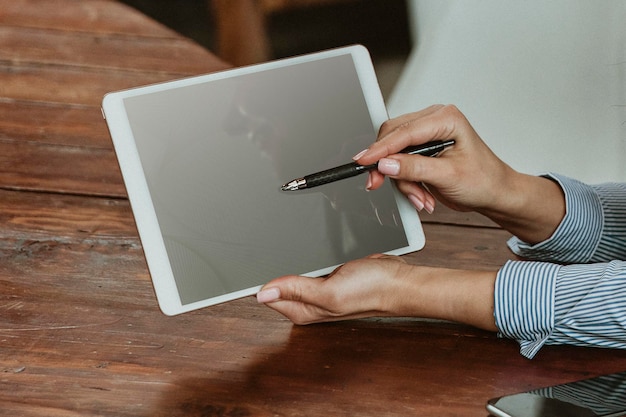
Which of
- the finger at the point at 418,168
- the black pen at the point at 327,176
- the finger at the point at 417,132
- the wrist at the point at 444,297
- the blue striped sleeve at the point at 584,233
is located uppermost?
the finger at the point at 417,132

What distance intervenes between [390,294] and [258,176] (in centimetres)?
21

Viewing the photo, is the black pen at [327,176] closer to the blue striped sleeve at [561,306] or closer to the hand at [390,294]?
the hand at [390,294]

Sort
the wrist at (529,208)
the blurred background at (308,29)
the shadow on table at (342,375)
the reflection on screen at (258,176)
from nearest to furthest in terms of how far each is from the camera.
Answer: the shadow on table at (342,375) < the reflection on screen at (258,176) < the wrist at (529,208) < the blurred background at (308,29)

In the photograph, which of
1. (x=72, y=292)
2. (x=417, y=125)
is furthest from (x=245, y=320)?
(x=417, y=125)

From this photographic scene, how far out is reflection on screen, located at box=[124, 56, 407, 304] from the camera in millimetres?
917

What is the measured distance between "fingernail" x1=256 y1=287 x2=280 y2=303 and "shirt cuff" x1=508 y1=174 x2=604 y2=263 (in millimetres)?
418

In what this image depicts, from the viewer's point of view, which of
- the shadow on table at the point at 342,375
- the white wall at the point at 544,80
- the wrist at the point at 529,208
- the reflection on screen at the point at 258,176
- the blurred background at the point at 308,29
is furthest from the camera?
the blurred background at the point at 308,29

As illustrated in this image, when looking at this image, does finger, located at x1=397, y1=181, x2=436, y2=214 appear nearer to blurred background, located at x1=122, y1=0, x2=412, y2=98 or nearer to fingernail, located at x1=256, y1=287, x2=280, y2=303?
fingernail, located at x1=256, y1=287, x2=280, y2=303

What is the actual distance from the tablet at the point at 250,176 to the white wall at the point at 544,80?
959mm

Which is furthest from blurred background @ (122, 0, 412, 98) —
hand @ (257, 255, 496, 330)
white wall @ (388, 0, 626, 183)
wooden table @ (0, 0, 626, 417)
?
hand @ (257, 255, 496, 330)

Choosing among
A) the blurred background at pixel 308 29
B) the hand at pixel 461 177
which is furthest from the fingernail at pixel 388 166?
the blurred background at pixel 308 29

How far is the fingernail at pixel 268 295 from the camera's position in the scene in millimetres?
905

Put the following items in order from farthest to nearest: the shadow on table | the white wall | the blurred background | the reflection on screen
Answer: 1. the blurred background
2. the white wall
3. the reflection on screen
4. the shadow on table

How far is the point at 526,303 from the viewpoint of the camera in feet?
3.12
